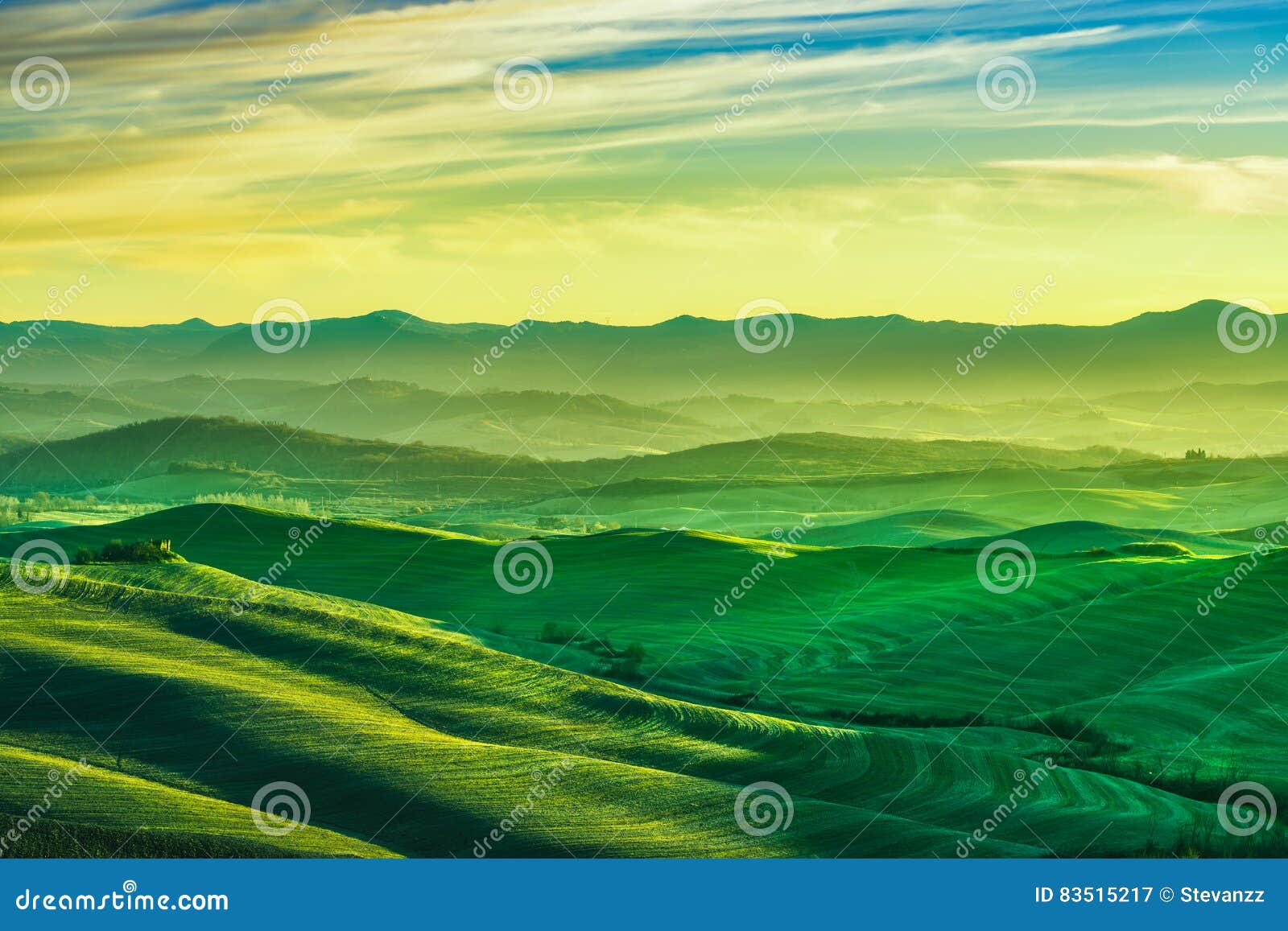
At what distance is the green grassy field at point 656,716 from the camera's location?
2116 centimetres

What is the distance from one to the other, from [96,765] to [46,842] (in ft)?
11.2

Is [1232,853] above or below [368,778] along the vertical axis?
above

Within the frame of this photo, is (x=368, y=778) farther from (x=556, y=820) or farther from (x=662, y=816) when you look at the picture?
(x=662, y=816)

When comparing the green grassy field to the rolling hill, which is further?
the green grassy field

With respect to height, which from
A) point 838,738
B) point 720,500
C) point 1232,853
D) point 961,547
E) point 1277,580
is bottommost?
point 1232,853

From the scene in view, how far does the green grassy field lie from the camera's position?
21.2m

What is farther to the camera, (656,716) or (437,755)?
(656,716)

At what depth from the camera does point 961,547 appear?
79.1 metres

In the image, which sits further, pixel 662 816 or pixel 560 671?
pixel 560 671

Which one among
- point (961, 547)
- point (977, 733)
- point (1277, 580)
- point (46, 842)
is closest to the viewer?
point (46, 842)

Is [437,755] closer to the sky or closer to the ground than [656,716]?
closer to the ground

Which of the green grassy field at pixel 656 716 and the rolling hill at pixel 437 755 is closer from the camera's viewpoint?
the rolling hill at pixel 437 755

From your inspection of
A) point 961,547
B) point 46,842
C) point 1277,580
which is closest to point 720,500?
point 961,547

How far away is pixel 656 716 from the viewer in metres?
27.7
